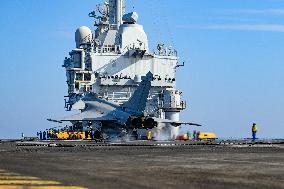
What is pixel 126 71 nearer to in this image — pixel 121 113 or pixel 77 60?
pixel 77 60

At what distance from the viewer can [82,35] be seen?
3826 inches

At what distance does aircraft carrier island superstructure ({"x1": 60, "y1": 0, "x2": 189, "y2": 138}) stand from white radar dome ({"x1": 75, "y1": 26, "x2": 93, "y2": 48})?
0.85 meters

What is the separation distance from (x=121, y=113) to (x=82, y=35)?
3621cm

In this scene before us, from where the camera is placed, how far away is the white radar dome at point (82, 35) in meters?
96.3

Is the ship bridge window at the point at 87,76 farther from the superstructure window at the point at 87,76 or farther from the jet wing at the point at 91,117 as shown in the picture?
the jet wing at the point at 91,117

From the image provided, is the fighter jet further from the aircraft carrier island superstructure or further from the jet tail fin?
the aircraft carrier island superstructure

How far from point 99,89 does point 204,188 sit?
253 feet

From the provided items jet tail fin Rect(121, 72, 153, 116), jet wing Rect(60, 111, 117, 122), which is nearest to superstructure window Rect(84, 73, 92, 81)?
jet wing Rect(60, 111, 117, 122)

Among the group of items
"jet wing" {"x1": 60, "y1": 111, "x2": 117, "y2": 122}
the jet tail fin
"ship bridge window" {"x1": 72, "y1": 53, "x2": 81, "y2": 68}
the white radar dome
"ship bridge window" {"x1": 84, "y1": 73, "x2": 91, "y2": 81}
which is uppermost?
the white radar dome

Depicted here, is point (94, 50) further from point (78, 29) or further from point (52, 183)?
point (52, 183)

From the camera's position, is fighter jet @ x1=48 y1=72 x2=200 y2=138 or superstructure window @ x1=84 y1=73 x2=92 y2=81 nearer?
fighter jet @ x1=48 y1=72 x2=200 y2=138

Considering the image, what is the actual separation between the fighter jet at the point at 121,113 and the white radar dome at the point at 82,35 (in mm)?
22223

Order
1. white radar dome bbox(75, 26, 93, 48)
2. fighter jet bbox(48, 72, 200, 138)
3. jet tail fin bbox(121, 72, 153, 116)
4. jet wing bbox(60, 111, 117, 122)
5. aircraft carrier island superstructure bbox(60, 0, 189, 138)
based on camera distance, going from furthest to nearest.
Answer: white radar dome bbox(75, 26, 93, 48)
aircraft carrier island superstructure bbox(60, 0, 189, 138)
jet wing bbox(60, 111, 117, 122)
jet tail fin bbox(121, 72, 153, 116)
fighter jet bbox(48, 72, 200, 138)

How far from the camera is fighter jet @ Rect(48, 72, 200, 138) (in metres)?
60.4
